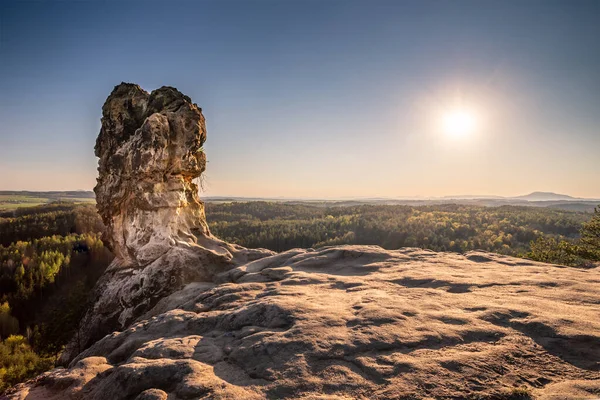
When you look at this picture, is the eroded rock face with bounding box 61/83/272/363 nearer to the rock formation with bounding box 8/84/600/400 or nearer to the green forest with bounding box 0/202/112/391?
the rock formation with bounding box 8/84/600/400

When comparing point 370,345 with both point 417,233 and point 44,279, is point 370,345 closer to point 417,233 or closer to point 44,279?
point 44,279

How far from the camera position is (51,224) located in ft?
305

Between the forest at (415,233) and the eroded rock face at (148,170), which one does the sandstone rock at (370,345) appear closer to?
the eroded rock face at (148,170)

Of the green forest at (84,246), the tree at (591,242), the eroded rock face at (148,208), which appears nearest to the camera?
the eroded rock face at (148,208)

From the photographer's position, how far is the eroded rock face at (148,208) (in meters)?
→ 14.2

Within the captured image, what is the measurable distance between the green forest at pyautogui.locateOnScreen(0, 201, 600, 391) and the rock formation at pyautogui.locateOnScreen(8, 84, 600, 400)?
972cm

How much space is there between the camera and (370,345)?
576 cm

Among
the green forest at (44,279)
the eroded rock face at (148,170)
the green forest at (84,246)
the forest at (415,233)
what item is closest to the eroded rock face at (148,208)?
the eroded rock face at (148,170)

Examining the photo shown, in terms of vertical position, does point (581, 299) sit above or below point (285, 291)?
above

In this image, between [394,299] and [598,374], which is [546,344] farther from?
[394,299]

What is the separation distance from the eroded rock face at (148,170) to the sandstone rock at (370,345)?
329 inches

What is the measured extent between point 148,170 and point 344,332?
47.3 feet

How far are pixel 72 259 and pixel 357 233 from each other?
88.6m

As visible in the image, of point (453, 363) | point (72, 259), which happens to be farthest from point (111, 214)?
point (72, 259)
